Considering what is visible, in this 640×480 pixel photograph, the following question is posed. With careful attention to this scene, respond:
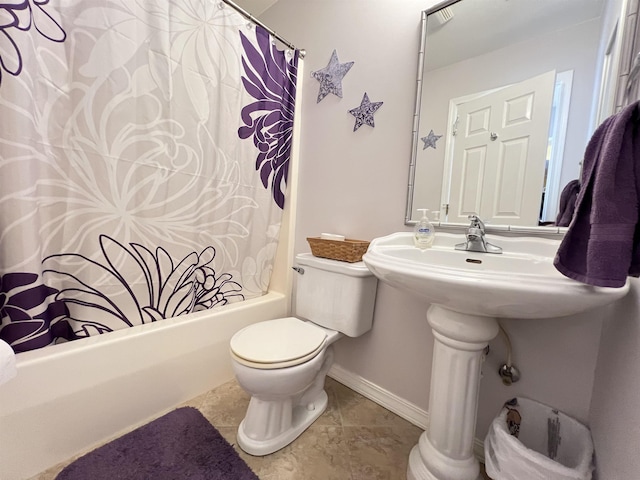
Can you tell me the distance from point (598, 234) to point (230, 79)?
146 cm

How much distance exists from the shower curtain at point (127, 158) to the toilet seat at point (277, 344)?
0.43m

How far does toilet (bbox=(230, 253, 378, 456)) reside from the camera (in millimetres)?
896

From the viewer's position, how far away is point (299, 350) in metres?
0.95

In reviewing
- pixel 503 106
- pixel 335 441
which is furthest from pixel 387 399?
pixel 503 106

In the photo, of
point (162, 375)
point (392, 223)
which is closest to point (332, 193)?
point (392, 223)

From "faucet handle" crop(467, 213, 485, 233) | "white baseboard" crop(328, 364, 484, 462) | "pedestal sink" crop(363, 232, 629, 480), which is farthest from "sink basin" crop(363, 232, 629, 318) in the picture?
"white baseboard" crop(328, 364, 484, 462)

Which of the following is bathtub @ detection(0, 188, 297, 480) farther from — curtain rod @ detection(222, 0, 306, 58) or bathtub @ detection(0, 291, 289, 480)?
curtain rod @ detection(222, 0, 306, 58)

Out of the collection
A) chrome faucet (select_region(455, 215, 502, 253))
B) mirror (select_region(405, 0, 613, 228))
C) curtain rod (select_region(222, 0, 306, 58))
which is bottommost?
chrome faucet (select_region(455, 215, 502, 253))

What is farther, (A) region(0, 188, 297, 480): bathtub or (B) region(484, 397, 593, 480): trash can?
(A) region(0, 188, 297, 480): bathtub

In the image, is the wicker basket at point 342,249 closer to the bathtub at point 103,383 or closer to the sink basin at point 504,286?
the sink basin at point 504,286

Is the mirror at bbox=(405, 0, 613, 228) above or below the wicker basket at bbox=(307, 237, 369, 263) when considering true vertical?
above

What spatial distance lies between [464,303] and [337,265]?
2.06 ft

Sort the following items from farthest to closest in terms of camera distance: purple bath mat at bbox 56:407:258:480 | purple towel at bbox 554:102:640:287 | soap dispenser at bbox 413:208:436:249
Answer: soap dispenser at bbox 413:208:436:249 → purple bath mat at bbox 56:407:258:480 → purple towel at bbox 554:102:640:287

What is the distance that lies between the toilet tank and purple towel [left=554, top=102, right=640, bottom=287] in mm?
718
